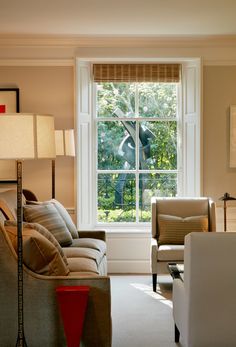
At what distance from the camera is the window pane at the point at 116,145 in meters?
6.80

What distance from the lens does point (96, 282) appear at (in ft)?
10.4

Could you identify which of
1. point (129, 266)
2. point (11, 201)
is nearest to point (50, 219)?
point (11, 201)

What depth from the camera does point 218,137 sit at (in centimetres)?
647

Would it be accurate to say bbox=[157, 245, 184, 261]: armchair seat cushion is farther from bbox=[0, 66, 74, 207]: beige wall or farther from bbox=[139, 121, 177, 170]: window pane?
bbox=[139, 121, 177, 170]: window pane

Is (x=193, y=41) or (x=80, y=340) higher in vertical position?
(x=193, y=41)

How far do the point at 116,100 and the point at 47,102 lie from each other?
0.88m

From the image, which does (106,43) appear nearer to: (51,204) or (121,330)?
(51,204)

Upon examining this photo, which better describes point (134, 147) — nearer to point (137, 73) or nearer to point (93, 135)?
point (93, 135)

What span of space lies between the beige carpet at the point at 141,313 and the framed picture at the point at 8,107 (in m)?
1.65

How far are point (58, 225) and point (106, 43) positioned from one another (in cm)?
249

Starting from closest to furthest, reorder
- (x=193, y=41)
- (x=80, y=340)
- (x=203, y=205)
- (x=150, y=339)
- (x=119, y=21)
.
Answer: (x=80, y=340) < (x=150, y=339) < (x=119, y=21) < (x=203, y=205) < (x=193, y=41)

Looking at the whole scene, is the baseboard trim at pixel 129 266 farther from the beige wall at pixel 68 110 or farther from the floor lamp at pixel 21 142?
the floor lamp at pixel 21 142

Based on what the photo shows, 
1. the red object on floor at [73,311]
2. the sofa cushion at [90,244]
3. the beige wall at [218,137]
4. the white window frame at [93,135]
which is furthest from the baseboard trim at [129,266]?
the red object on floor at [73,311]

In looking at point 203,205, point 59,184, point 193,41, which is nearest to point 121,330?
point 203,205
